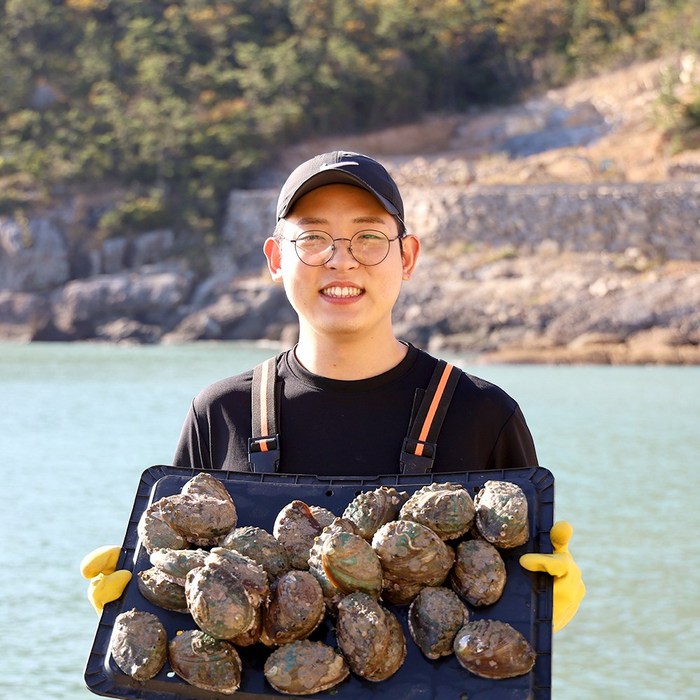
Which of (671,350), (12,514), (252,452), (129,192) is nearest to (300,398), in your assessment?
(252,452)

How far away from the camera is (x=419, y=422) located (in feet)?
7.51

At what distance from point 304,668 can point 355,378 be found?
0.74 metres

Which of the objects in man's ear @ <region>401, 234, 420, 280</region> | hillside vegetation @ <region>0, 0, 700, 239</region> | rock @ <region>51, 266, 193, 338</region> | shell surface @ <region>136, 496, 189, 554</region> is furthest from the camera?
hillside vegetation @ <region>0, 0, 700, 239</region>

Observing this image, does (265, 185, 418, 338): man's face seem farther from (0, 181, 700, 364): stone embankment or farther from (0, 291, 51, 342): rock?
(0, 291, 51, 342): rock

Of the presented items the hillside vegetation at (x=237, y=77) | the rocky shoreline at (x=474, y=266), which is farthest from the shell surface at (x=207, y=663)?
the hillside vegetation at (x=237, y=77)

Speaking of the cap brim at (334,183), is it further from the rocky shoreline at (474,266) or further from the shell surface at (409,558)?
the rocky shoreline at (474,266)

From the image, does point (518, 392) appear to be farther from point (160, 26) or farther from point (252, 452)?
point (160, 26)

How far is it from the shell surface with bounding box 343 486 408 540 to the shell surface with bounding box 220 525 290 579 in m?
0.12

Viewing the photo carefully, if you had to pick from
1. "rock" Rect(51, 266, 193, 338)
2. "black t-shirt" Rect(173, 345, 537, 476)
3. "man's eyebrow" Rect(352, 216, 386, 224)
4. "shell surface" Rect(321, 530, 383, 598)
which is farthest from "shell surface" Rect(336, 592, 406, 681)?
"rock" Rect(51, 266, 193, 338)

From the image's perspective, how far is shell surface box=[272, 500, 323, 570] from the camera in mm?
1968

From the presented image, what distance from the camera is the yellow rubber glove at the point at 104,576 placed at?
77.2 inches

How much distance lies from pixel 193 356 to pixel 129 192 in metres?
11.9

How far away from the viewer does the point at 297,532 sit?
197 centimetres

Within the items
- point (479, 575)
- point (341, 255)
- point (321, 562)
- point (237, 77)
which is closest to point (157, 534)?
point (321, 562)
